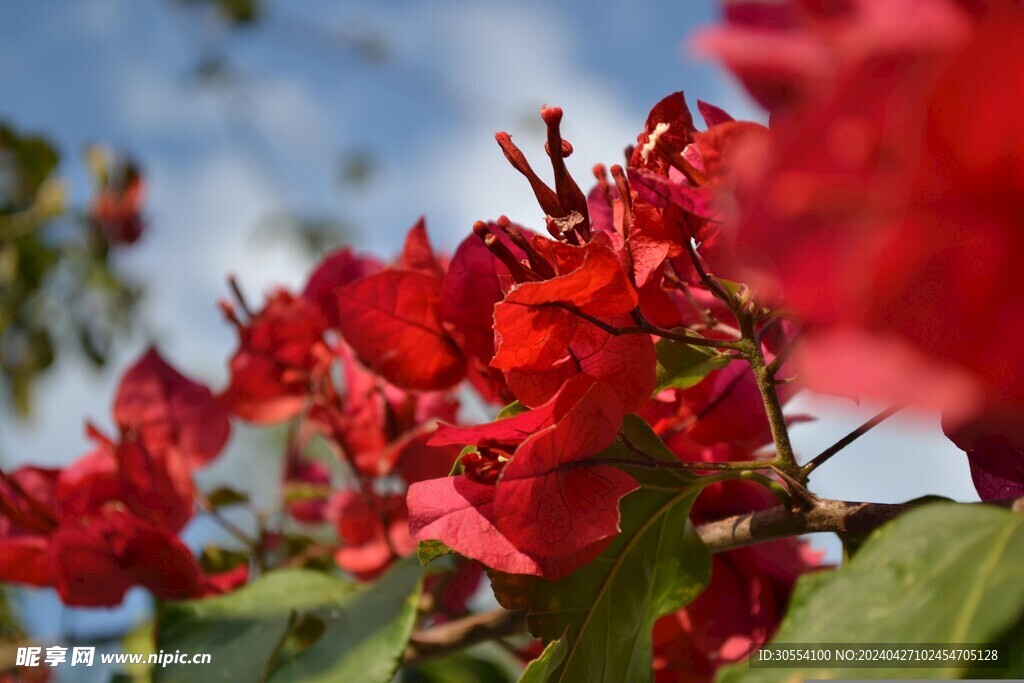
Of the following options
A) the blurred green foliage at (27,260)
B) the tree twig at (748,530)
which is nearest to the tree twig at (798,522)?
the tree twig at (748,530)

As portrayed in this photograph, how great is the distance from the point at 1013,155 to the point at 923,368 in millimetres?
51

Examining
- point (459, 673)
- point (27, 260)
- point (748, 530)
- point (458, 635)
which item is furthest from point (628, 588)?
point (27, 260)

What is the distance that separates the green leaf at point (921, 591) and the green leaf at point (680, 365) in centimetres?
20

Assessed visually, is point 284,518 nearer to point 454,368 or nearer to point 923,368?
point 454,368

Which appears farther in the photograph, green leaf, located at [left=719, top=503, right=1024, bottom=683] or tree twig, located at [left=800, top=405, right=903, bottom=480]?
tree twig, located at [left=800, top=405, right=903, bottom=480]

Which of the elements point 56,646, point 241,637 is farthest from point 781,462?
point 56,646

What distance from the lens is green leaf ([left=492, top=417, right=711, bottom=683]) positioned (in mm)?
410

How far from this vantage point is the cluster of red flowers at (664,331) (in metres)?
0.22

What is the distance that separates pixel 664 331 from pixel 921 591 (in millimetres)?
155

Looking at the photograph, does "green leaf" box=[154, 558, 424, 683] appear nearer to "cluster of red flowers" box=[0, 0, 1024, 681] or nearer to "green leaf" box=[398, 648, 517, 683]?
"cluster of red flowers" box=[0, 0, 1024, 681]

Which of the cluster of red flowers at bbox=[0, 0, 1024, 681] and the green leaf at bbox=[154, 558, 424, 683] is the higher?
the cluster of red flowers at bbox=[0, 0, 1024, 681]

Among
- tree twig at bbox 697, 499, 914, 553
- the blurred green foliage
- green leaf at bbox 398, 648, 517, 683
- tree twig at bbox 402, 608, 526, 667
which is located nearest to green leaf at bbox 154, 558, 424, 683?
tree twig at bbox 402, 608, 526, 667

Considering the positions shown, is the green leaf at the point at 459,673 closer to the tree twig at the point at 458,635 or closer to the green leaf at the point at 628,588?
the tree twig at the point at 458,635

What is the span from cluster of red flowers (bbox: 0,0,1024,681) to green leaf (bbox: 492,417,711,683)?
0.04 m
